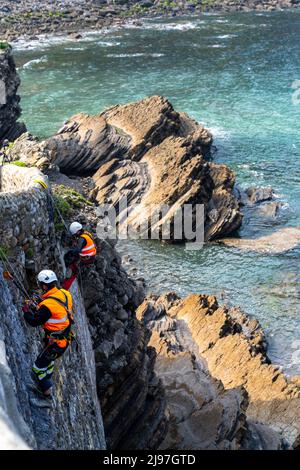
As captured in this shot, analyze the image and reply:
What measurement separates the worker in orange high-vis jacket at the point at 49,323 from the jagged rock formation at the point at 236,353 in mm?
8998

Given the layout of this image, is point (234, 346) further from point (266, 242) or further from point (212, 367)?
point (266, 242)

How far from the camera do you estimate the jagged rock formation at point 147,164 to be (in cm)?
3791

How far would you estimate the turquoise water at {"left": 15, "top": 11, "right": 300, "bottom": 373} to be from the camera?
3259 centimetres

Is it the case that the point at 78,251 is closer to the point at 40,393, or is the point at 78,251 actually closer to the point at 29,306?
the point at 29,306

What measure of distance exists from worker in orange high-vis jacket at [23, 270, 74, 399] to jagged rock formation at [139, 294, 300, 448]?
354 inches

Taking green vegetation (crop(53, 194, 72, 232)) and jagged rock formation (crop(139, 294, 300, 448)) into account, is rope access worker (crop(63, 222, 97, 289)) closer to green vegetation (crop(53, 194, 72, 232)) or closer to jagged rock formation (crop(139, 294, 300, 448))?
green vegetation (crop(53, 194, 72, 232))

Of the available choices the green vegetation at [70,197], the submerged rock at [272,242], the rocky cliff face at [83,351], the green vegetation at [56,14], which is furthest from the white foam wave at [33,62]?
the rocky cliff face at [83,351]

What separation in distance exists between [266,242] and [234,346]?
12963 millimetres

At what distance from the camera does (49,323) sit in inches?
398

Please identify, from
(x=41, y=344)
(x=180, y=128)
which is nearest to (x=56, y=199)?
(x=41, y=344)

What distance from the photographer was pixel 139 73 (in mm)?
70812

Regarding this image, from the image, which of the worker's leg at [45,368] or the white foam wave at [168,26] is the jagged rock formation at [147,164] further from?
the white foam wave at [168,26]

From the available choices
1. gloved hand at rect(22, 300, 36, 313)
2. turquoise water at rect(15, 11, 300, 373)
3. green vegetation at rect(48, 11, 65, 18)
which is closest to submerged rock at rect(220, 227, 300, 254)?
turquoise water at rect(15, 11, 300, 373)

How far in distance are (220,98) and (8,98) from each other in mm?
27054
